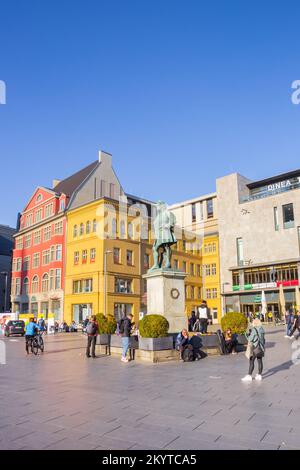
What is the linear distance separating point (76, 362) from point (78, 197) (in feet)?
142

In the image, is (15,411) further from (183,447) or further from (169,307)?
(169,307)

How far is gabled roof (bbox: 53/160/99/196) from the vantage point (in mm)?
58625

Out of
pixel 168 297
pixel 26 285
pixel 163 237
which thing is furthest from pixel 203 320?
pixel 26 285

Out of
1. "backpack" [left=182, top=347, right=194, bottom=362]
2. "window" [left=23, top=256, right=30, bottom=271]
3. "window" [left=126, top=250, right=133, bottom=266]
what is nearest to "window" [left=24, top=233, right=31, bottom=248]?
"window" [left=23, top=256, right=30, bottom=271]

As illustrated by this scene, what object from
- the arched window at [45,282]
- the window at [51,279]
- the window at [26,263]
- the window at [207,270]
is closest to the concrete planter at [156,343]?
the window at [51,279]

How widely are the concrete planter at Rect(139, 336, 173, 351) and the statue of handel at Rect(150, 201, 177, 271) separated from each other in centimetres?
426

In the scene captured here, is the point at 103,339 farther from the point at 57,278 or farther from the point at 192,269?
the point at 192,269

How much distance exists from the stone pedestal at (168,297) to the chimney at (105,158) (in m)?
46.1

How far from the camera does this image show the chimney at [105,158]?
6125cm

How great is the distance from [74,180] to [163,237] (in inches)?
1785

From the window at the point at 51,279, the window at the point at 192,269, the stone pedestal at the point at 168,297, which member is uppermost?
the window at the point at 192,269

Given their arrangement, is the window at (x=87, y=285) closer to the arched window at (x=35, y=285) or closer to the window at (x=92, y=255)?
the window at (x=92, y=255)

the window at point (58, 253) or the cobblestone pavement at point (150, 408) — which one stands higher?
the window at point (58, 253)

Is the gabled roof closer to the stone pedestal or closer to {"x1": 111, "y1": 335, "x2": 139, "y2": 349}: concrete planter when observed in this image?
{"x1": 111, "y1": 335, "x2": 139, "y2": 349}: concrete planter
